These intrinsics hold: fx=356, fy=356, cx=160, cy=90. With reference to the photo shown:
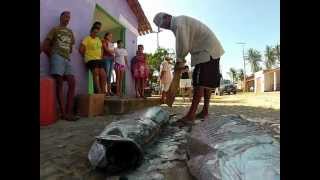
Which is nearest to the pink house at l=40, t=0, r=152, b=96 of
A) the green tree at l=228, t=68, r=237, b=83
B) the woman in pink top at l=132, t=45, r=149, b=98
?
the woman in pink top at l=132, t=45, r=149, b=98

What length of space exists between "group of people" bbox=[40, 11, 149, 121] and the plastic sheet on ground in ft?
7.66

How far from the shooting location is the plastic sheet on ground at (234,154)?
1.85 metres

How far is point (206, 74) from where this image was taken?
411cm

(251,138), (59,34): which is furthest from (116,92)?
(251,138)

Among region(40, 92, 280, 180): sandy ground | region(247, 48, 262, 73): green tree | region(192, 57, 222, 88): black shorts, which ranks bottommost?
region(40, 92, 280, 180): sandy ground

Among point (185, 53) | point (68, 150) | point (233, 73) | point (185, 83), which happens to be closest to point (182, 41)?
point (185, 53)

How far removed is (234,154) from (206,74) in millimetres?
2087

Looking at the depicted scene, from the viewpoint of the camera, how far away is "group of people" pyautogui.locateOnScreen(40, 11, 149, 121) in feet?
14.8

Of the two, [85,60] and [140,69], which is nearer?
Result: [85,60]

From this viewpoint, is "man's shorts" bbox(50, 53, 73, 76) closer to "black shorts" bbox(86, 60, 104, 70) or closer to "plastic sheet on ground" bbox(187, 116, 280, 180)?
"black shorts" bbox(86, 60, 104, 70)

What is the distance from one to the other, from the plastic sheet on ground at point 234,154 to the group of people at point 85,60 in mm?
2335

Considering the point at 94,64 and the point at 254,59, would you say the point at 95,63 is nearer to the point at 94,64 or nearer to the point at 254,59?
the point at 94,64

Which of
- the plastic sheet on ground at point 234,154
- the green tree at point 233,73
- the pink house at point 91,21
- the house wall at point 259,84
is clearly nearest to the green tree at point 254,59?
the green tree at point 233,73
